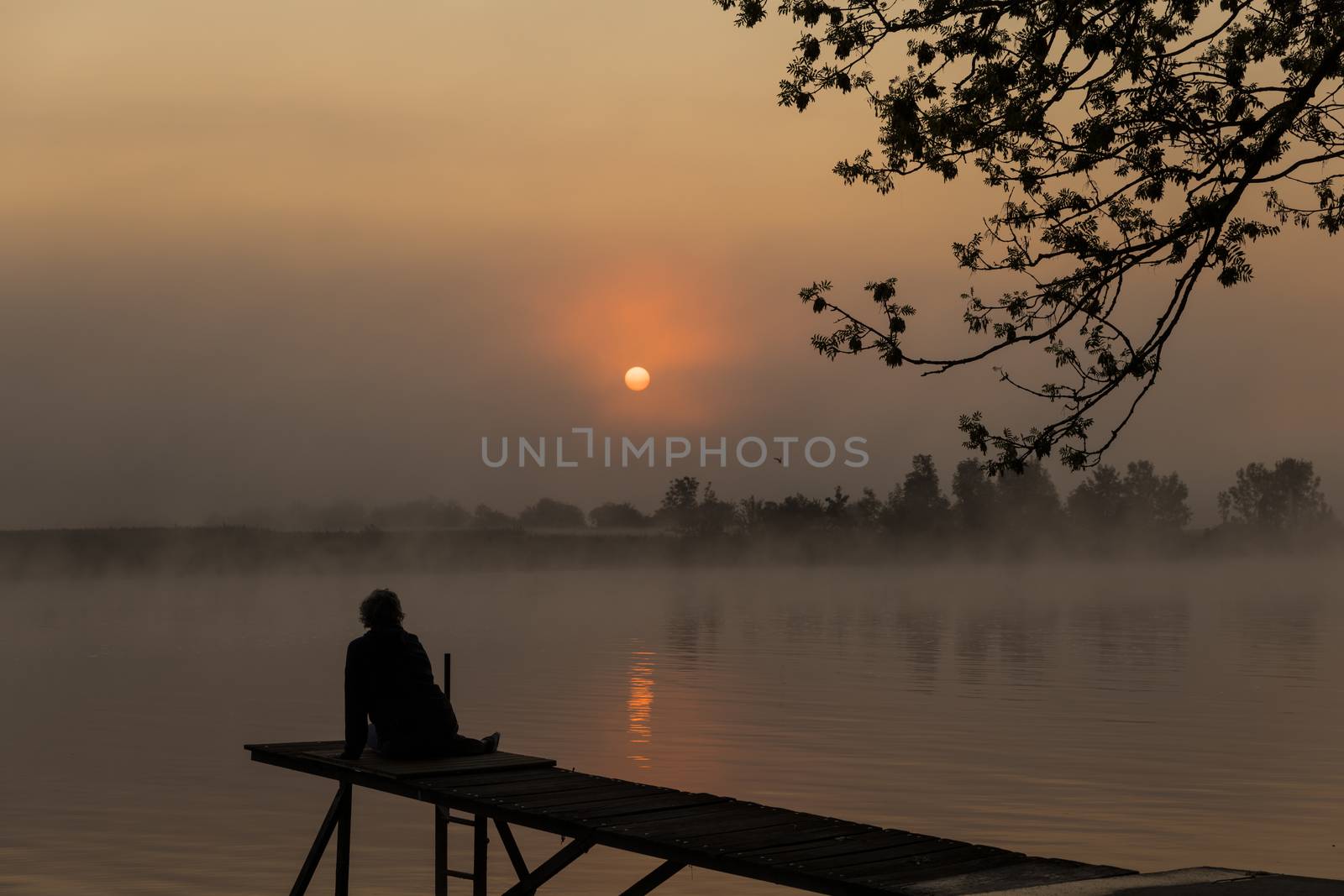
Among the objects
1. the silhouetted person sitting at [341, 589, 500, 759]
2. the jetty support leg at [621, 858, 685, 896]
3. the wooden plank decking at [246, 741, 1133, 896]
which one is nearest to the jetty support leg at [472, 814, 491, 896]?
the wooden plank decking at [246, 741, 1133, 896]

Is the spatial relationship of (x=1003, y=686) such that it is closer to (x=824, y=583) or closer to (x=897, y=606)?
(x=897, y=606)

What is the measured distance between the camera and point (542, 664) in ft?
170

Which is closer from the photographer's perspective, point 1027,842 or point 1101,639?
point 1027,842

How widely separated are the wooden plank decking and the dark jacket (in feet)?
0.68

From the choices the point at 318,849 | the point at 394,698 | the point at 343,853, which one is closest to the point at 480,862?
the point at 343,853

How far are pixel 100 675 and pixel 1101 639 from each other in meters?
39.1

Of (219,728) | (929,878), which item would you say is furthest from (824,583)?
(929,878)

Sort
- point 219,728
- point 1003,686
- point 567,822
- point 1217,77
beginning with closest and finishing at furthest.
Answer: point 567,822
point 1217,77
point 219,728
point 1003,686

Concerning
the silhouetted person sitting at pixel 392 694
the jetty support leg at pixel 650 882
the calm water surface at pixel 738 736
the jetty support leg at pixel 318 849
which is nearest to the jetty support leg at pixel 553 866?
the jetty support leg at pixel 650 882

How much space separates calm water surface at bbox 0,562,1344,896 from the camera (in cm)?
2030

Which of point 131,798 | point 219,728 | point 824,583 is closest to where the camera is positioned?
point 131,798

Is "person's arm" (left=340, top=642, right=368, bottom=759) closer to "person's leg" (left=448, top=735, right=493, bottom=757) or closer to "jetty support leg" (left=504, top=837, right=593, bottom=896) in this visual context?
"person's leg" (left=448, top=735, right=493, bottom=757)

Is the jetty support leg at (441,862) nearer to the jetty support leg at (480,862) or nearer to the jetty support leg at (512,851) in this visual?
the jetty support leg at (480,862)

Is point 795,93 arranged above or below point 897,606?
above
